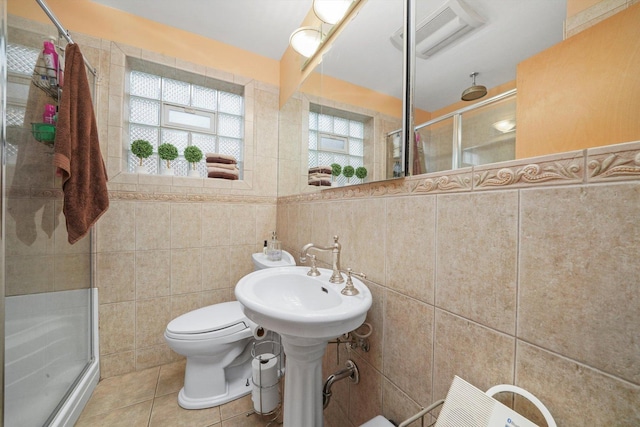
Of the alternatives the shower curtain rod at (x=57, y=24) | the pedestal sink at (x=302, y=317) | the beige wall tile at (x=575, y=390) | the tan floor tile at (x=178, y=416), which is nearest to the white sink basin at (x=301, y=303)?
the pedestal sink at (x=302, y=317)

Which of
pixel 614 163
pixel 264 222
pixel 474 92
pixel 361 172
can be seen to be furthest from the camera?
pixel 264 222

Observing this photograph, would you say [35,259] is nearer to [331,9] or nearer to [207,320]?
[207,320]

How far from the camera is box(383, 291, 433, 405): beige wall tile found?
0.69 meters

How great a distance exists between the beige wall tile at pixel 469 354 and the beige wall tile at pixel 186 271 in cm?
166

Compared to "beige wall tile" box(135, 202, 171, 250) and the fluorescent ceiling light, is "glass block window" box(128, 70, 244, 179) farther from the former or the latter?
the fluorescent ceiling light

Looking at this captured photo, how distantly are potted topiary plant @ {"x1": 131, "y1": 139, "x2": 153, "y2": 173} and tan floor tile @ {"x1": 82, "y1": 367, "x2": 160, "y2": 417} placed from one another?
1390mm

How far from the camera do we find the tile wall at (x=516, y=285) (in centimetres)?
38

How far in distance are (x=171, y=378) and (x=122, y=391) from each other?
9.9 inches

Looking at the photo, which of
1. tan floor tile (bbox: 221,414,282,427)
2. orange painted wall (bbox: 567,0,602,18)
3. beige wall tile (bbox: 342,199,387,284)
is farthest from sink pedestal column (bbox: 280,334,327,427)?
orange painted wall (bbox: 567,0,602,18)

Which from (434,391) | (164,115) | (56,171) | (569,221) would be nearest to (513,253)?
(569,221)

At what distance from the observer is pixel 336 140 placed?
1.20 metres

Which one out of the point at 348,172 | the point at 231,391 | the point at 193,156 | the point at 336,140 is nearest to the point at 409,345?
the point at 348,172

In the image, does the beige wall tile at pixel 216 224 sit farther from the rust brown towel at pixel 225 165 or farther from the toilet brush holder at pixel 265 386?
the toilet brush holder at pixel 265 386

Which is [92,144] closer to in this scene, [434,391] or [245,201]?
[245,201]
